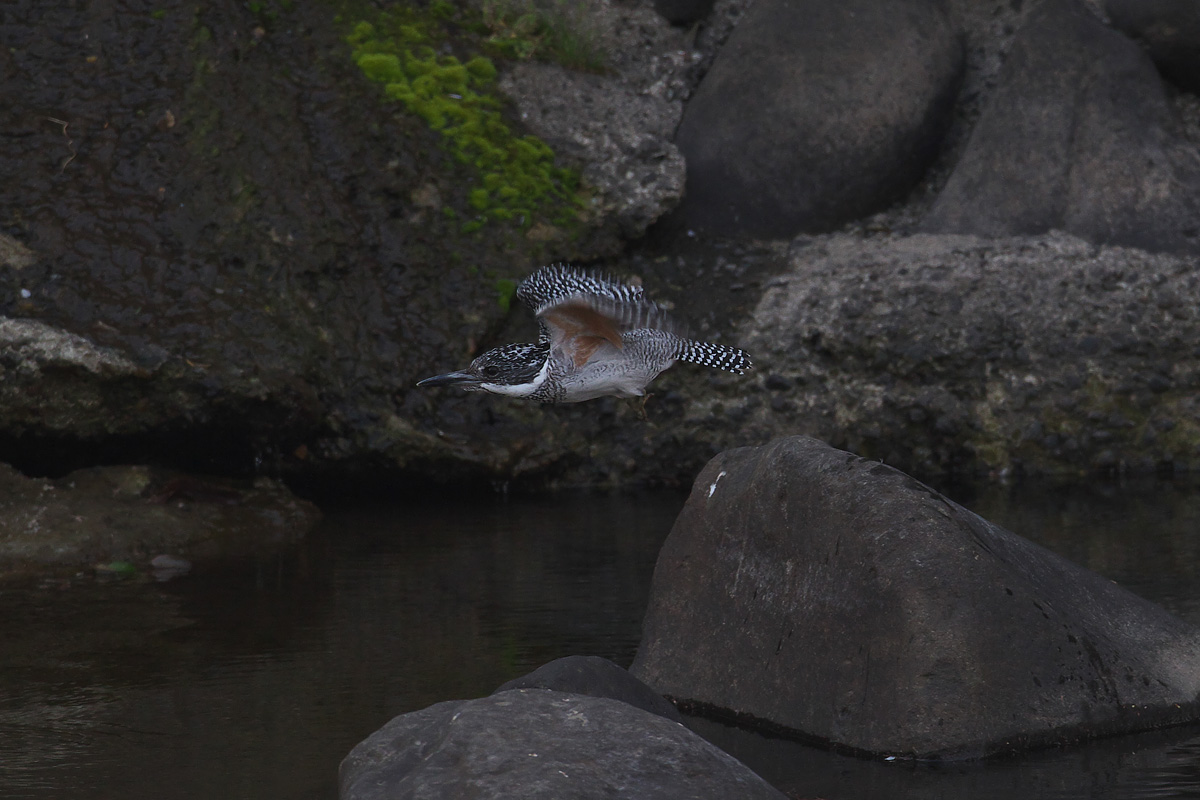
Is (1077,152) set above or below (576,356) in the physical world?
A: below

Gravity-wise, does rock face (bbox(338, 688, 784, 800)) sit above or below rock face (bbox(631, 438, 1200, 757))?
above

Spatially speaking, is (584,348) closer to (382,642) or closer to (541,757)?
(382,642)

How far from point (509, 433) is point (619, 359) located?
337 centimetres

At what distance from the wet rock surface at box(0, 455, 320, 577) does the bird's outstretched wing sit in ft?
9.55

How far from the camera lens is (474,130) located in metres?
11.2

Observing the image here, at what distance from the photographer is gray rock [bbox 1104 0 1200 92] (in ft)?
38.6

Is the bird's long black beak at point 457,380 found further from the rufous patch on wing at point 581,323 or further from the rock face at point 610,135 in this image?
the rock face at point 610,135

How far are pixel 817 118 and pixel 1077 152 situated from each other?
7.19 feet

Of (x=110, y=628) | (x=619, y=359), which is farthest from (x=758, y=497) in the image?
(x=110, y=628)

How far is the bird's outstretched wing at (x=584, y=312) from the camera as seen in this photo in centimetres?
577

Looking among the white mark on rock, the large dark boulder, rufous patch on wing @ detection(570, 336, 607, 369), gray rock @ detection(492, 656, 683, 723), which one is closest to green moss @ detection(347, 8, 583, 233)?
the large dark boulder

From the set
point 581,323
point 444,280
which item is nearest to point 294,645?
point 581,323

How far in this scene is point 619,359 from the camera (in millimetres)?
6789

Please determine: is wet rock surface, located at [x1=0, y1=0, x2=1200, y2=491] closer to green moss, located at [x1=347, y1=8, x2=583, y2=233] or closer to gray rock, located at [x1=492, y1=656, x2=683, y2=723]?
green moss, located at [x1=347, y1=8, x2=583, y2=233]
